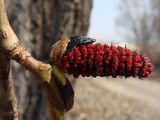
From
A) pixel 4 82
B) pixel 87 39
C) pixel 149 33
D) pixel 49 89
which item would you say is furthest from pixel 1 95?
pixel 149 33

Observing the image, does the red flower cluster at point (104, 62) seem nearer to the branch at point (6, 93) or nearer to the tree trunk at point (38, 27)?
the branch at point (6, 93)

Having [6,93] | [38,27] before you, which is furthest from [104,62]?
[38,27]

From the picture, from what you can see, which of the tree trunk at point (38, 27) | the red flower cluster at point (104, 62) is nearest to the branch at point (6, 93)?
the red flower cluster at point (104, 62)

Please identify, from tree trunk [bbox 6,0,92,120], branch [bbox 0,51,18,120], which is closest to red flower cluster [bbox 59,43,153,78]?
branch [bbox 0,51,18,120]

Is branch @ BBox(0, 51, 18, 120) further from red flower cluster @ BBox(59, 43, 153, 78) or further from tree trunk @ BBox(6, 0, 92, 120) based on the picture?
tree trunk @ BBox(6, 0, 92, 120)

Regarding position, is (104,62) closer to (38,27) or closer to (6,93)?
(6,93)

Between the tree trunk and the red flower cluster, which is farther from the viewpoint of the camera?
the tree trunk

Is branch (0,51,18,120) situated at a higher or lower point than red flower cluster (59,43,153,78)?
lower
